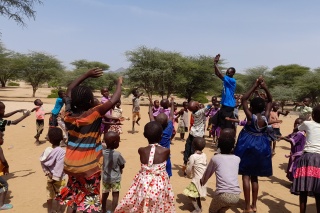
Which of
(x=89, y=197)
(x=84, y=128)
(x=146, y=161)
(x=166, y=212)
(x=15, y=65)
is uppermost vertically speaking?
(x=15, y=65)

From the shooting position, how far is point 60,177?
4.13m

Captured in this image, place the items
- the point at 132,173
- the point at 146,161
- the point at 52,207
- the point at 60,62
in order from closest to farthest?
1. the point at 146,161
2. the point at 52,207
3. the point at 132,173
4. the point at 60,62

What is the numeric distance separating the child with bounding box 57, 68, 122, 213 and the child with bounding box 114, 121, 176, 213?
0.40 metres

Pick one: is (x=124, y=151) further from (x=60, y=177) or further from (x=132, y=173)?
(x=60, y=177)

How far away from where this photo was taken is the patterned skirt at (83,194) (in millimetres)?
3008

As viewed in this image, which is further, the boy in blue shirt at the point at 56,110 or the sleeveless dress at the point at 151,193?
the boy in blue shirt at the point at 56,110

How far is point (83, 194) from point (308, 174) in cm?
290

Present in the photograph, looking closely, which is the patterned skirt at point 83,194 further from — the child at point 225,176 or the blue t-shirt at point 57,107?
the blue t-shirt at point 57,107

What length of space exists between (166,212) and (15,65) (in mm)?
38892

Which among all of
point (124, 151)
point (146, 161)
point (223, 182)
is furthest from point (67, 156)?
point (124, 151)

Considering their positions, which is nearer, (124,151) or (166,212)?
(166,212)

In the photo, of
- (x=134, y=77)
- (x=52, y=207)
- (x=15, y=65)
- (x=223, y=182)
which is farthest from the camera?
(x=15, y=65)

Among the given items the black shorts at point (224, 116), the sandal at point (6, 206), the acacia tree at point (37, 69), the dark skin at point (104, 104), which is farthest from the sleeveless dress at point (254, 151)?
the acacia tree at point (37, 69)

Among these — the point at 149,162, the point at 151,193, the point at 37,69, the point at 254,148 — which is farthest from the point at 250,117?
the point at 37,69
